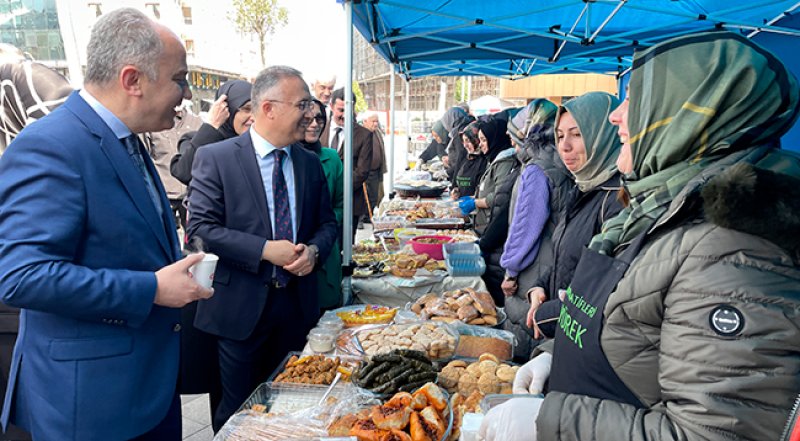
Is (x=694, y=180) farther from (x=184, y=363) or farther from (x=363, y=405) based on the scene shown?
(x=184, y=363)

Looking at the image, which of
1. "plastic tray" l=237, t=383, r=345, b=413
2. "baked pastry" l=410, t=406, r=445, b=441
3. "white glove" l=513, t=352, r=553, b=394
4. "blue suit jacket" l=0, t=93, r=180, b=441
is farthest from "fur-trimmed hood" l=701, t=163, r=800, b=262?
"blue suit jacket" l=0, t=93, r=180, b=441

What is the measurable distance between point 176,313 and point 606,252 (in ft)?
5.00

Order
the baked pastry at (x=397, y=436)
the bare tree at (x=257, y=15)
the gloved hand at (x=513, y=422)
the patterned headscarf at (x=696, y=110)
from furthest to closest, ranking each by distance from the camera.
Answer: the bare tree at (x=257, y=15) → the baked pastry at (x=397, y=436) → the gloved hand at (x=513, y=422) → the patterned headscarf at (x=696, y=110)

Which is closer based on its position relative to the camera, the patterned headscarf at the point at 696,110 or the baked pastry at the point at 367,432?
the patterned headscarf at the point at 696,110

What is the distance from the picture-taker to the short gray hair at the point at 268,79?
8.18 feet

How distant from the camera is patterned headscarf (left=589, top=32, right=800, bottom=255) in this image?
101cm

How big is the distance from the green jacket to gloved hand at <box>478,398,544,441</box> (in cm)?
189

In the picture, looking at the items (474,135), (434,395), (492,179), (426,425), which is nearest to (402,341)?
(434,395)

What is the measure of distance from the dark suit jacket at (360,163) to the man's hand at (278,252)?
459cm

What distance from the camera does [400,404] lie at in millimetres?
1672

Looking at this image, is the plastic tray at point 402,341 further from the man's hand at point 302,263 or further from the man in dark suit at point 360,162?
the man in dark suit at point 360,162

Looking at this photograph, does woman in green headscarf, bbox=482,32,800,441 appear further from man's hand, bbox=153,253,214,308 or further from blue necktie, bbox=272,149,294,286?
blue necktie, bbox=272,149,294,286

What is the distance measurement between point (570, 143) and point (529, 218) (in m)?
0.57

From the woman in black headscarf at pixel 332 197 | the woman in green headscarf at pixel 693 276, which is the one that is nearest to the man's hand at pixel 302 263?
the woman in black headscarf at pixel 332 197
